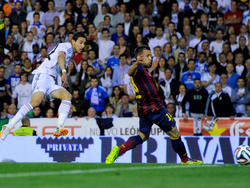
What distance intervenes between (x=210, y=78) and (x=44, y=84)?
8.24 m

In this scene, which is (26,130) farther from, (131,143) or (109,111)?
(131,143)

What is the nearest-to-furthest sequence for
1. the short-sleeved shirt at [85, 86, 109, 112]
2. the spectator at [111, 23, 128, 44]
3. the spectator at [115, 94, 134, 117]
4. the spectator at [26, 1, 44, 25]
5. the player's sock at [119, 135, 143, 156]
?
1. the player's sock at [119, 135, 143, 156]
2. the spectator at [115, 94, 134, 117]
3. the short-sleeved shirt at [85, 86, 109, 112]
4. the spectator at [111, 23, 128, 44]
5. the spectator at [26, 1, 44, 25]

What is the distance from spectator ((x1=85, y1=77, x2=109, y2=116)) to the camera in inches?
714

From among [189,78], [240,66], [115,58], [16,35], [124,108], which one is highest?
[16,35]

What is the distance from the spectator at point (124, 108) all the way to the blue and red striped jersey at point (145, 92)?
287 inches

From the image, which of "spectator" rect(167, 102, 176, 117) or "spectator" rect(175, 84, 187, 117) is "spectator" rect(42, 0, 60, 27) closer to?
"spectator" rect(175, 84, 187, 117)

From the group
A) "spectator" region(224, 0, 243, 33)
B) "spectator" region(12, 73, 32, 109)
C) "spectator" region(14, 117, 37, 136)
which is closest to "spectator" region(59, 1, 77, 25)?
"spectator" region(12, 73, 32, 109)

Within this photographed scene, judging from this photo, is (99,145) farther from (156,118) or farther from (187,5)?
(187,5)

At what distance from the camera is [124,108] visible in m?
18.2

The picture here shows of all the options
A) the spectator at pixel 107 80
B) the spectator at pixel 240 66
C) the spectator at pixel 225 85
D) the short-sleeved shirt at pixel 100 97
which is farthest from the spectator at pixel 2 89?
the spectator at pixel 240 66

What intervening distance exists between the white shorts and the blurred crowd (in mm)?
6558

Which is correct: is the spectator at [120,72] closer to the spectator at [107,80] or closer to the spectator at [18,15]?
the spectator at [107,80]

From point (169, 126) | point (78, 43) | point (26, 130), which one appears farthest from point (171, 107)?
point (169, 126)

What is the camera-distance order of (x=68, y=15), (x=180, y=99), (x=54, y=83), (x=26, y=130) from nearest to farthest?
(x=54, y=83), (x=26, y=130), (x=180, y=99), (x=68, y=15)
